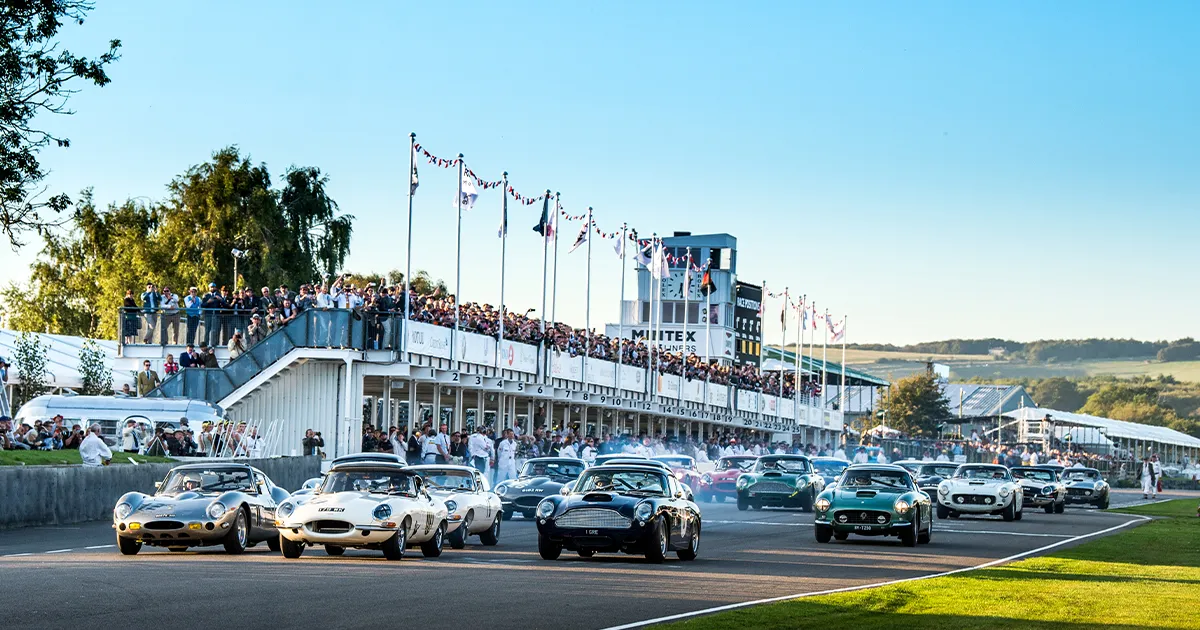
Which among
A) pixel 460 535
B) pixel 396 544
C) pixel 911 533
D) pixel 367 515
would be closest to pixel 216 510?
pixel 367 515

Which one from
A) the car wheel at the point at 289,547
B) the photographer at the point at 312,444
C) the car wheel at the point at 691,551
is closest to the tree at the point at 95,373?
the photographer at the point at 312,444

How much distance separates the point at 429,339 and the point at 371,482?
72.5 ft

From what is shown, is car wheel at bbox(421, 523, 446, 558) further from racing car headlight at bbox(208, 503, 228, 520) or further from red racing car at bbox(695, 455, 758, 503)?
red racing car at bbox(695, 455, 758, 503)

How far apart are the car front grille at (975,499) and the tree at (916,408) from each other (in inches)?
4116

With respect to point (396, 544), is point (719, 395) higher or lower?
higher

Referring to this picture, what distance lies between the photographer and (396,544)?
21656 millimetres

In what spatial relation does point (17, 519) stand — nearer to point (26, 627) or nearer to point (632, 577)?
point (632, 577)

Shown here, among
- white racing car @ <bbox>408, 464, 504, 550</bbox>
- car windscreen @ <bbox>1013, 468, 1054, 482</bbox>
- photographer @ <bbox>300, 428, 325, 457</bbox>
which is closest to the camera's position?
white racing car @ <bbox>408, 464, 504, 550</bbox>

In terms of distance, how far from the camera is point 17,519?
91.0ft

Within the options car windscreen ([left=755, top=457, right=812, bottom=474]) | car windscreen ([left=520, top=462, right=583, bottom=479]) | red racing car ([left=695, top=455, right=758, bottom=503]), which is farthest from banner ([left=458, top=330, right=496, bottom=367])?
car windscreen ([left=520, top=462, right=583, bottom=479])

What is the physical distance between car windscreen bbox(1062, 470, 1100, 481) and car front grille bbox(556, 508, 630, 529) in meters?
36.4

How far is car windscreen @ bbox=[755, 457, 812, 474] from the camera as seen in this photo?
137ft

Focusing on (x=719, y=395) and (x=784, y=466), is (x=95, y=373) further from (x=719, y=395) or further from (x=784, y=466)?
(x=719, y=395)

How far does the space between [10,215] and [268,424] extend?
17067 millimetres
